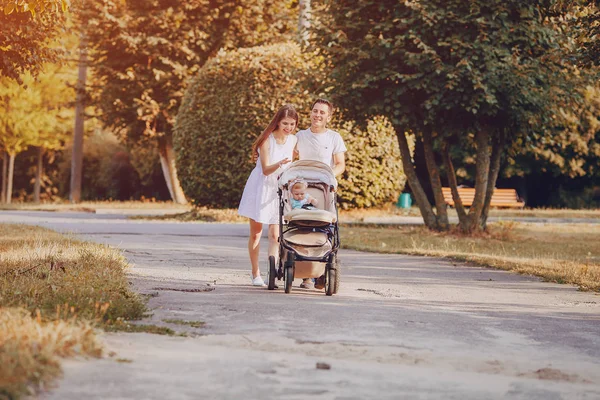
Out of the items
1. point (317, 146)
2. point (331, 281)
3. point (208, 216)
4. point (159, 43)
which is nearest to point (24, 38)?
point (317, 146)

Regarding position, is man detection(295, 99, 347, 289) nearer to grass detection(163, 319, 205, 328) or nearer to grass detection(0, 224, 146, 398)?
grass detection(0, 224, 146, 398)

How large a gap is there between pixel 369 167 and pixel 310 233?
51.5ft

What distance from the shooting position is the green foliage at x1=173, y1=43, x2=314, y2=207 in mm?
22594

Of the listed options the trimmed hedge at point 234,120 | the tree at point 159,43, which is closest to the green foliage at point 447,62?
the trimmed hedge at point 234,120

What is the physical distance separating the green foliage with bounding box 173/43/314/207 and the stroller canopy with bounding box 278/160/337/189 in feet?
43.5

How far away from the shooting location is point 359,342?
20.0 feet

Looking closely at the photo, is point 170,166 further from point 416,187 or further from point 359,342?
point 359,342

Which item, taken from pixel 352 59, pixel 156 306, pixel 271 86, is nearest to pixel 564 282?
pixel 156 306

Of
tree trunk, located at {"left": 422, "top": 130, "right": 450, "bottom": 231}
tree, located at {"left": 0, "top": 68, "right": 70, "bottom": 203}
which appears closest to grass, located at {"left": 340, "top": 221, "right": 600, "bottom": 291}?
tree trunk, located at {"left": 422, "top": 130, "right": 450, "bottom": 231}

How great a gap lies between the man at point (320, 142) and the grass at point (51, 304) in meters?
2.17

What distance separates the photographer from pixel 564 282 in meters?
10.5

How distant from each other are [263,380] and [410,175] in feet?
47.8

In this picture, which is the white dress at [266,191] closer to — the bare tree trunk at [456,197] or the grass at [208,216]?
the bare tree trunk at [456,197]

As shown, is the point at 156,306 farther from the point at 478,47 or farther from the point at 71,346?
the point at 478,47
